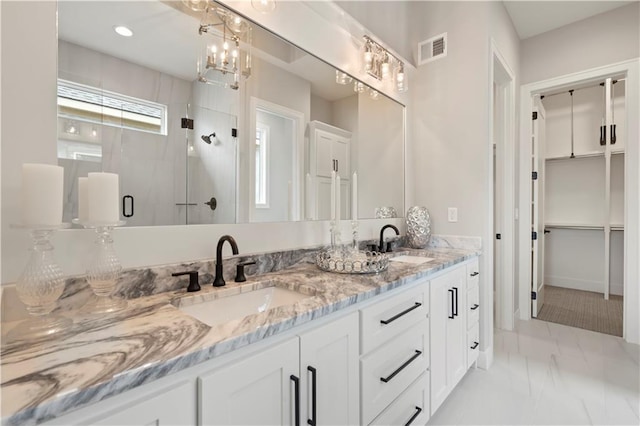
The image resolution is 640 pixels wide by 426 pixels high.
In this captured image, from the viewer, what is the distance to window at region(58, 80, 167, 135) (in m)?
0.94

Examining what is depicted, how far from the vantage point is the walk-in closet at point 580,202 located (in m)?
3.41

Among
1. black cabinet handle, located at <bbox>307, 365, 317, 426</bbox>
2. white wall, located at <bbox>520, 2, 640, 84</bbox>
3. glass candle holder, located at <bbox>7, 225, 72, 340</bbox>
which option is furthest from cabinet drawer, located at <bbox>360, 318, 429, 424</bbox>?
white wall, located at <bbox>520, 2, 640, 84</bbox>

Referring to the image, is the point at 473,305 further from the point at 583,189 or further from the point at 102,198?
the point at 583,189

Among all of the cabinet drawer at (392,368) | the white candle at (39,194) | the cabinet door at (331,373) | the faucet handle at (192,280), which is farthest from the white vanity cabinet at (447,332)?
the white candle at (39,194)

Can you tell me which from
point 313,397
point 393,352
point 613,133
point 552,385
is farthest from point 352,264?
point 613,133

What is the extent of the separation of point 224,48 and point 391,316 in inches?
54.5

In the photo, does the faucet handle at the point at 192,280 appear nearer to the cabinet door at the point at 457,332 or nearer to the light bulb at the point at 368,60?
the cabinet door at the point at 457,332

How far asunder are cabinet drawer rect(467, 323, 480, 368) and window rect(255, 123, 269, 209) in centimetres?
161

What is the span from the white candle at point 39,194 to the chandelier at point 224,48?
0.71 m

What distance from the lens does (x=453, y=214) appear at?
7.70ft

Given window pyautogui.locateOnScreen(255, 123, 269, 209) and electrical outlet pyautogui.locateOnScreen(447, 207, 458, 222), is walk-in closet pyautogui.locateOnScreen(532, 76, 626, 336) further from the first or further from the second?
window pyautogui.locateOnScreen(255, 123, 269, 209)

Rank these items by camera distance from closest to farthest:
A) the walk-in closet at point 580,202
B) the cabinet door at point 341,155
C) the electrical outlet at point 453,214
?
the cabinet door at point 341,155 < the electrical outlet at point 453,214 < the walk-in closet at point 580,202

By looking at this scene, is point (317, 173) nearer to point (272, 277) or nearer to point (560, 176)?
point (272, 277)

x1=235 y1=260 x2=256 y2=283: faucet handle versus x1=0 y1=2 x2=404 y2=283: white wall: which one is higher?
x1=0 y1=2 x2=404 y2=283: white wall
